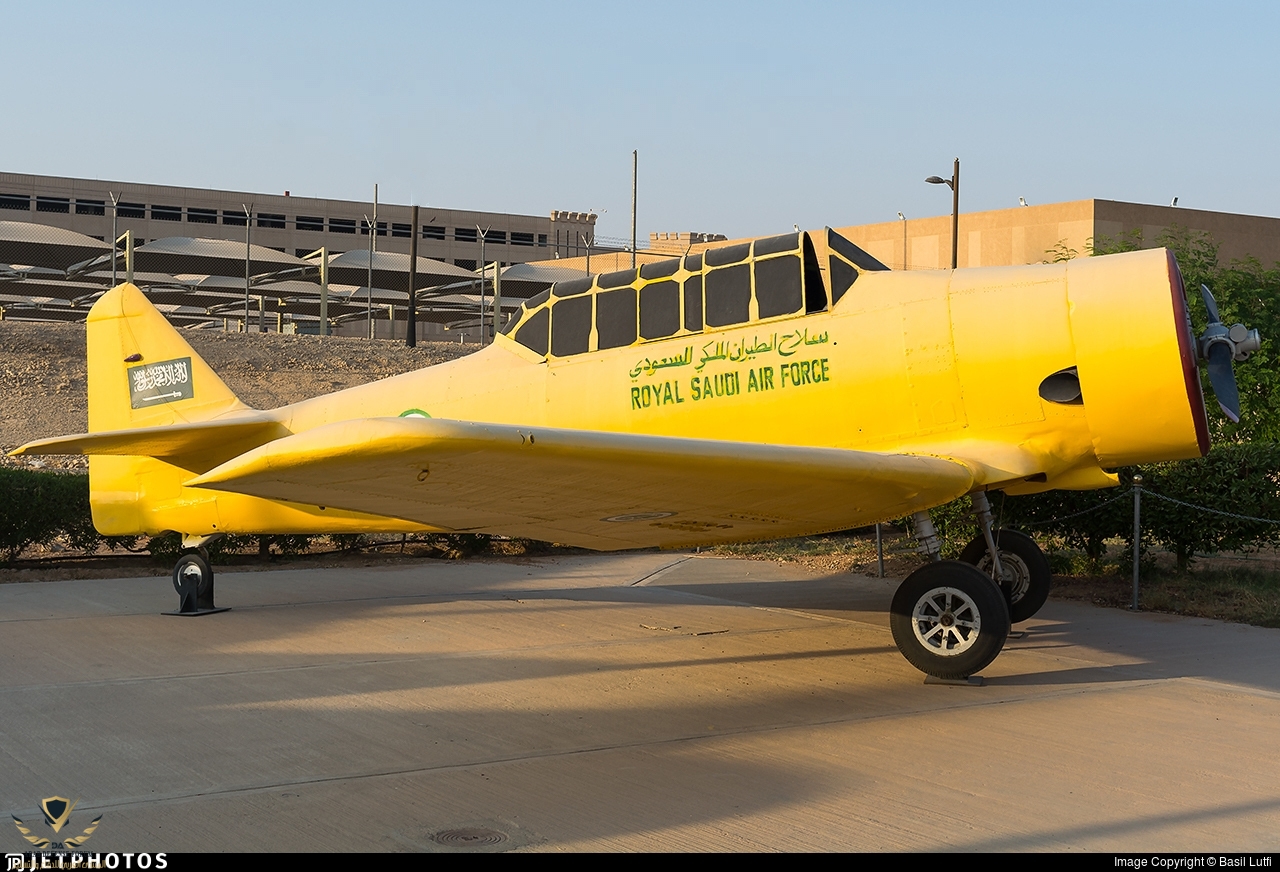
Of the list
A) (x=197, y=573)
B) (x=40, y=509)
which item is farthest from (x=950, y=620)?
(x=40, y=509)

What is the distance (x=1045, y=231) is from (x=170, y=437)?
3436 cm

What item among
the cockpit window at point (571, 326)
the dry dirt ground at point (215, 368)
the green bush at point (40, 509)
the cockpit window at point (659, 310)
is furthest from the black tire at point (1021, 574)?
the dry dirt ground at point (215, 368)

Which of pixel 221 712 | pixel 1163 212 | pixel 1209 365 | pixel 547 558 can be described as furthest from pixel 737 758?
pixel 1163 212

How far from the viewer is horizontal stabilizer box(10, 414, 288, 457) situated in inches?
325

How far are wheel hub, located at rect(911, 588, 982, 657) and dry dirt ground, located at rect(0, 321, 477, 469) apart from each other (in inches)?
583

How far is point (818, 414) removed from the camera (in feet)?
25.0

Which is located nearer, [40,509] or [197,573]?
[197,573]

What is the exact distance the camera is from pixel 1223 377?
753 centimetres

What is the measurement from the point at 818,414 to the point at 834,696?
1942 mm

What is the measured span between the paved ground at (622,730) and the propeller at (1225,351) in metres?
1.84

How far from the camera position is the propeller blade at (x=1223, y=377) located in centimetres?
738

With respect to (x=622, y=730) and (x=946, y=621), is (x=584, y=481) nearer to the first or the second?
(x=622, y=730)

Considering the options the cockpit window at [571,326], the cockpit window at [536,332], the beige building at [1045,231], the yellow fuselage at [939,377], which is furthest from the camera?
the beige building at [1045,231]

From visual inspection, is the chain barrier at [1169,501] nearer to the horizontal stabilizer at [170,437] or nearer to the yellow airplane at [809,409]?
the yellow airplane at [809,409]
